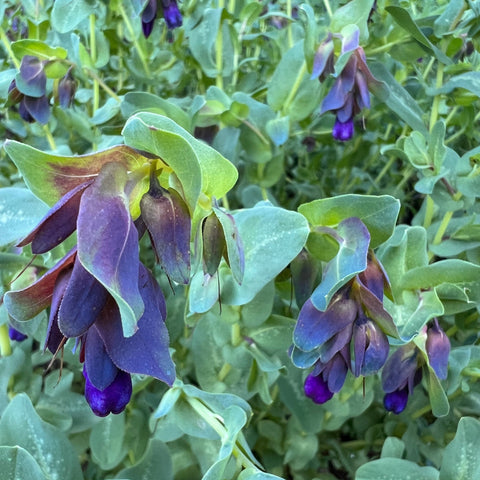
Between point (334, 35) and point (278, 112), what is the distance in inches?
6.6

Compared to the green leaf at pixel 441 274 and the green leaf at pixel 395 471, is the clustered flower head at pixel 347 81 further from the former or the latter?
the green leaf at pixel 395 471

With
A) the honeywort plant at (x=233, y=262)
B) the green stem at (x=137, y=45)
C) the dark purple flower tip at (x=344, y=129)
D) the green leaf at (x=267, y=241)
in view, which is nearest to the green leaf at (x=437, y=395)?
the honeywort plant at (x=233, y=262)

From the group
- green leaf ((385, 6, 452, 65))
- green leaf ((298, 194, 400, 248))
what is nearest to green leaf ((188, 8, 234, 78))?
green leaf ((385, 6, 452, 65))

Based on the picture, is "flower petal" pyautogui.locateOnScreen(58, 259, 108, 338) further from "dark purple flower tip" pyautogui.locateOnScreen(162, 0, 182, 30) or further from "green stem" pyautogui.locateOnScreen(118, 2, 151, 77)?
"green stem" pyautogui.locateOnScreen(118, 2, 151, 77)

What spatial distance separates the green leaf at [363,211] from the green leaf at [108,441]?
1.30 ft

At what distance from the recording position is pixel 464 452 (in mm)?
601

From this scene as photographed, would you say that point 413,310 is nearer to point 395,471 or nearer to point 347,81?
point 395,471

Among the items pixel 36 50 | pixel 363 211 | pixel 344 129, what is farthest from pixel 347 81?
pixel 36 50

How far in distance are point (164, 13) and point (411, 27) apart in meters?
0.38

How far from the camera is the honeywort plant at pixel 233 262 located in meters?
0.38

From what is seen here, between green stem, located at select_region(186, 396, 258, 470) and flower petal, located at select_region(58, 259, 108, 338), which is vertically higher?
flower petal, located at select_region(58, 259, 108, 338)

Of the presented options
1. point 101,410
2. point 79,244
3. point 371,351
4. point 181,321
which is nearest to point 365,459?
point 181,321

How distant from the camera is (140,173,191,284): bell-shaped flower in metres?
0.40

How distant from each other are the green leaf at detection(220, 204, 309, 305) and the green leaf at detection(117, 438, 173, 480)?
0.77 ft
